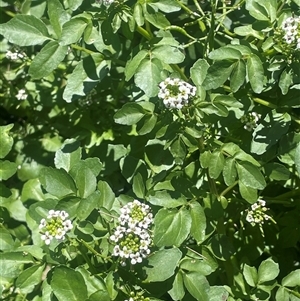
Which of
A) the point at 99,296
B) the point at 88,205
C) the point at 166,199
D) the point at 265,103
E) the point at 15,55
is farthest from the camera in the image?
the point at 15,55

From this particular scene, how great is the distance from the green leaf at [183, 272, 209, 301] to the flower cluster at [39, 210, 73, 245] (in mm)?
448

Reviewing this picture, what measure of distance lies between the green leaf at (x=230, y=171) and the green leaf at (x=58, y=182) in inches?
21.1

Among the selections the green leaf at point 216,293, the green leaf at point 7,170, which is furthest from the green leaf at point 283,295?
the green leaf at point 7,170

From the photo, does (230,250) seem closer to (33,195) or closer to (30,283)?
(30,283)

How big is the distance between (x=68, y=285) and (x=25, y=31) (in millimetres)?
1000

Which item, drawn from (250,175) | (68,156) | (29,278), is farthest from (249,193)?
(29,278)

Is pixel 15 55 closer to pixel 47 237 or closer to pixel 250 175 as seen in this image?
pixel 47 237

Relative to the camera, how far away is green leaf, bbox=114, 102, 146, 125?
180 centimetres

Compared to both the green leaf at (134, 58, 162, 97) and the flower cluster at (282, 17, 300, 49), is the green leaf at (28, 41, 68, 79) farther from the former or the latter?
the flower cluster at (282, 17, 300, 49)

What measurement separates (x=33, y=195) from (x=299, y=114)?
1.30 m

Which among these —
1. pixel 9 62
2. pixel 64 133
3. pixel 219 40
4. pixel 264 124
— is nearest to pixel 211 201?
pixel 264 124

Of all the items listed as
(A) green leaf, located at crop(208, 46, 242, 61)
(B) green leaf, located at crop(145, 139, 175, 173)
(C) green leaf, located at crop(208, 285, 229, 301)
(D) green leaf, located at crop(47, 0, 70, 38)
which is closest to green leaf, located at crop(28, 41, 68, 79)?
(D) green leaf, located at crop(47, 0, 70, 38)

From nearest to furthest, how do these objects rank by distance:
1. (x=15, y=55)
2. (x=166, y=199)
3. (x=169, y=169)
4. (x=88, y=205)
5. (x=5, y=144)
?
(x=88, y=205)
(x=166, y=199)
(x=169, y=169)
(x=5, y=144)
(x=15, y=55)

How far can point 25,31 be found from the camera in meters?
2.07
